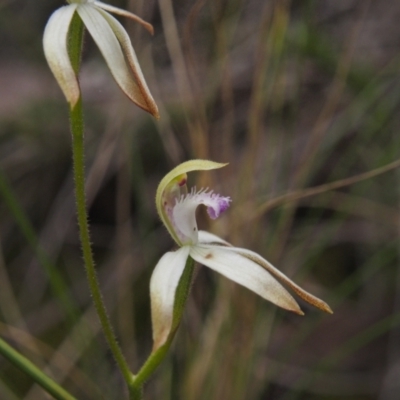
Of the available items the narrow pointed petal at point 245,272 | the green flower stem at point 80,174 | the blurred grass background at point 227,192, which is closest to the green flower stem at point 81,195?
the green flower stem at point 80,174

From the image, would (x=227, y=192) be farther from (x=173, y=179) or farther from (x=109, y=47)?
(x=109, y=47)

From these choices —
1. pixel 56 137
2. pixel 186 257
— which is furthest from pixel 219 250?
pixel 56 137

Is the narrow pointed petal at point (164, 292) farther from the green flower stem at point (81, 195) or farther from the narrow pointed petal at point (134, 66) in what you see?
the narrow pointed petal at point (134, 66)

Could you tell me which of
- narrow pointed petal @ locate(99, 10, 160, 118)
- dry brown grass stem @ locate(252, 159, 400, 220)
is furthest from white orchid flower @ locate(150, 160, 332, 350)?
dry brown grass stem @ locate(252, 159, 400, 220)

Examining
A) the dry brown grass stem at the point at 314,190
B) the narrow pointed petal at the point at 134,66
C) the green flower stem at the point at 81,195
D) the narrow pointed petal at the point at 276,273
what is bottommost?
the dry brown grass stem at the point at 314,190

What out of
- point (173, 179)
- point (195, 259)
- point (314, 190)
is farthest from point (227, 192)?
point (195, 259)

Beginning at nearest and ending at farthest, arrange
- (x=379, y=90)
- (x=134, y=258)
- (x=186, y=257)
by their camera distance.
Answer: (x=186, y=257) < (x=379, y=90) < (x=134, y=258)

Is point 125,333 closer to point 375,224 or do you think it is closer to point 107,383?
point 107,383
